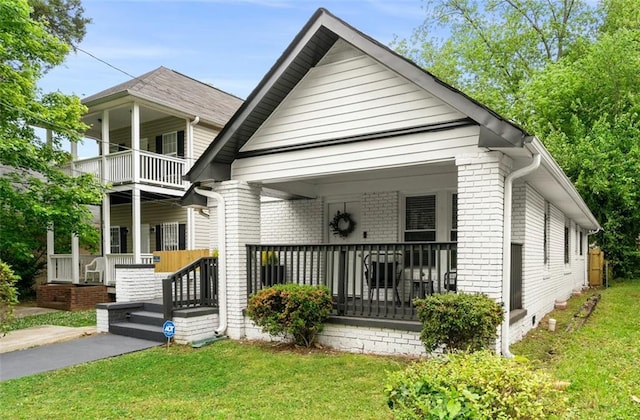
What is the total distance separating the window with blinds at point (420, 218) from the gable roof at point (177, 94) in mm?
9336

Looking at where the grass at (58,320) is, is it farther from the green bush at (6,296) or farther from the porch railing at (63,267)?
the green bush at (6,296)

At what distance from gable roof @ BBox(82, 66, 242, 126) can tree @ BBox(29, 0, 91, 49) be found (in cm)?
604

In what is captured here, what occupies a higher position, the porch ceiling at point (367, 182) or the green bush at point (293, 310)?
the porch ceiling at point (367, 182)

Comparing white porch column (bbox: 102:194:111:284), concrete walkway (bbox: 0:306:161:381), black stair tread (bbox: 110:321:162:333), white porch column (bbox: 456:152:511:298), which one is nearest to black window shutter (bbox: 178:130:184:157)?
white porch column (bbox: 102:194:111:284)

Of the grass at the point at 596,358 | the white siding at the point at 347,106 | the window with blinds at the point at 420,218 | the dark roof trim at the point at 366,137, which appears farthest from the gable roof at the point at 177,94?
the grass at the point at 596,358

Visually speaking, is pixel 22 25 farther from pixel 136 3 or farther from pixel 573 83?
pixel 573 83

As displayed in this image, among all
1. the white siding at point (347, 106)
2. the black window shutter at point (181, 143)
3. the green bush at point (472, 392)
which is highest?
the black window shutter at point (181, 143)

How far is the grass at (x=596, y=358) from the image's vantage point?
4.21m

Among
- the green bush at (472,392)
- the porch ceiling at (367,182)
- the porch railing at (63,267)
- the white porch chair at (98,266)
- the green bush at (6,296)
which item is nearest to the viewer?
the green bush at (472,392)

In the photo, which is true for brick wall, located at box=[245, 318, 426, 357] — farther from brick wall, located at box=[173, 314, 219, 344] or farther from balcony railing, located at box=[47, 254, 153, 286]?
balcony railing, located at box=[47, 254, 153, 286]

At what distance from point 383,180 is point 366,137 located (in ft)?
8.83

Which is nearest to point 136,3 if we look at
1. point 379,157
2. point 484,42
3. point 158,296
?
point 158,296

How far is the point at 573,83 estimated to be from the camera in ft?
68.9

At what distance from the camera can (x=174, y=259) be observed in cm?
1336
